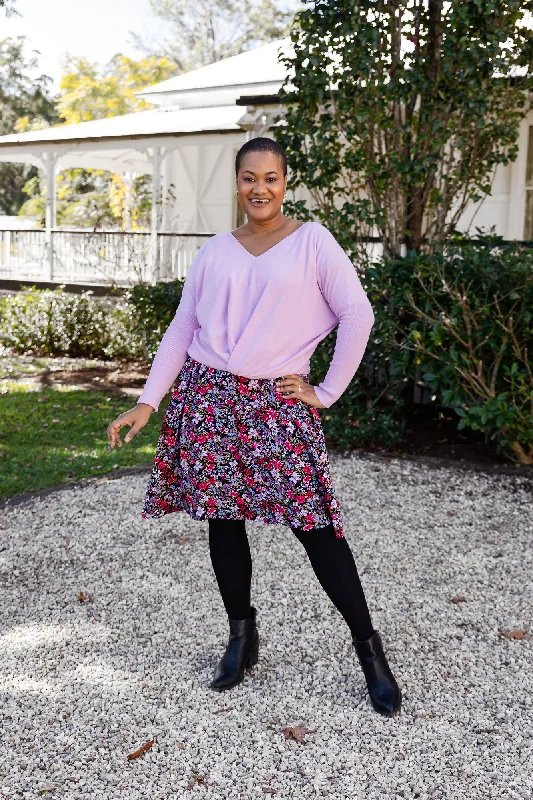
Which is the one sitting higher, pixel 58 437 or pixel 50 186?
pixel 50 186

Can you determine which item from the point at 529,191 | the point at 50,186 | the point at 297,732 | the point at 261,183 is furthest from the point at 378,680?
the point at 50,186

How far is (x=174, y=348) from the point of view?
2982 mm

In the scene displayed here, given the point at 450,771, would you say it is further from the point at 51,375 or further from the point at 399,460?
the point at 51,375

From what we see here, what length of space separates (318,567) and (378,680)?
48 cm

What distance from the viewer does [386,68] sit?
7.29 meters

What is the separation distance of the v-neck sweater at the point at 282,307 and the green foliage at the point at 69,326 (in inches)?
385

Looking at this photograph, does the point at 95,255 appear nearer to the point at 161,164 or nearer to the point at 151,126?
the point at 151,126

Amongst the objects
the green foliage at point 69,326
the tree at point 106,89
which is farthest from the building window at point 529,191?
the tree at point 106,89

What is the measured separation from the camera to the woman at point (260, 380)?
109 inches

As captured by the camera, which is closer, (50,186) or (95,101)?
(50,186)

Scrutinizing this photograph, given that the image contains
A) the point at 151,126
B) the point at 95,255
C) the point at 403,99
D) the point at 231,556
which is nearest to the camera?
the point at 231,556

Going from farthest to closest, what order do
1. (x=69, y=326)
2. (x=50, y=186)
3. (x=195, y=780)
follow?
(x=50, y=186) < (x=69, y=326) < (x=195, y=780)

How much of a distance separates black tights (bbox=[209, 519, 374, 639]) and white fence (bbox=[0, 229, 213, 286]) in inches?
404

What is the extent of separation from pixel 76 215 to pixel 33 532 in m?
23.9
